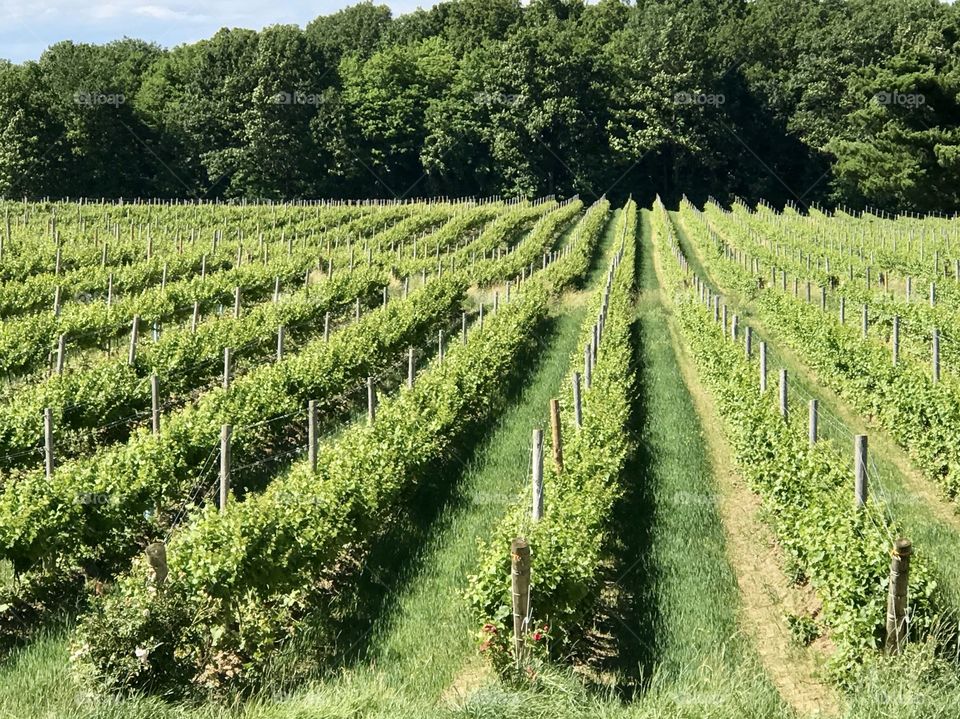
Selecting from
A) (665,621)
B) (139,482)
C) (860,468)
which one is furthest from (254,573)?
(860,468)

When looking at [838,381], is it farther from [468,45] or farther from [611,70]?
[468,45]

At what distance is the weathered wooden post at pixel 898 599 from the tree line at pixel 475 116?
221 ft

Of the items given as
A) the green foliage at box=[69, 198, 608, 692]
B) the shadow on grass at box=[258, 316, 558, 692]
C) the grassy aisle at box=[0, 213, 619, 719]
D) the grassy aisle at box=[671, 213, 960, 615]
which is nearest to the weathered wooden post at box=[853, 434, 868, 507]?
the grassy aisle at box=[671, 213, 960, 615]

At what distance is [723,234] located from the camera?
5103cm

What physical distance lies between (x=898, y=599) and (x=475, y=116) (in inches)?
2957

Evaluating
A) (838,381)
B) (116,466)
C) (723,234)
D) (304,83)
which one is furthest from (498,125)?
(116,466)

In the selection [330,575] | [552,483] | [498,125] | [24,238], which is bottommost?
[330,575]

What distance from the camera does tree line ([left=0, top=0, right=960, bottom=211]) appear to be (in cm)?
7244

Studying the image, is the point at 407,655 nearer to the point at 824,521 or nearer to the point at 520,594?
the point at 520,594

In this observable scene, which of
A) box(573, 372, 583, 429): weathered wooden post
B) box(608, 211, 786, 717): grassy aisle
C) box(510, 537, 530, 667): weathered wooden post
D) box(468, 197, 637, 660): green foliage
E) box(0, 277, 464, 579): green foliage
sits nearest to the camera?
box(608, 211, 786, 717): grassy aisle

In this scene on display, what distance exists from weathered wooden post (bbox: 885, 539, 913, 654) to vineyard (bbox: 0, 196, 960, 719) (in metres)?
0.02

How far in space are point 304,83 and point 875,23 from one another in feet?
161

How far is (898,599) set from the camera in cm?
782

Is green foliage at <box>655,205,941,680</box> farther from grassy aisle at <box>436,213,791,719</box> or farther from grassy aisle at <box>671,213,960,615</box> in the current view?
grassy aisle at <box>436,213,791,719</box>
